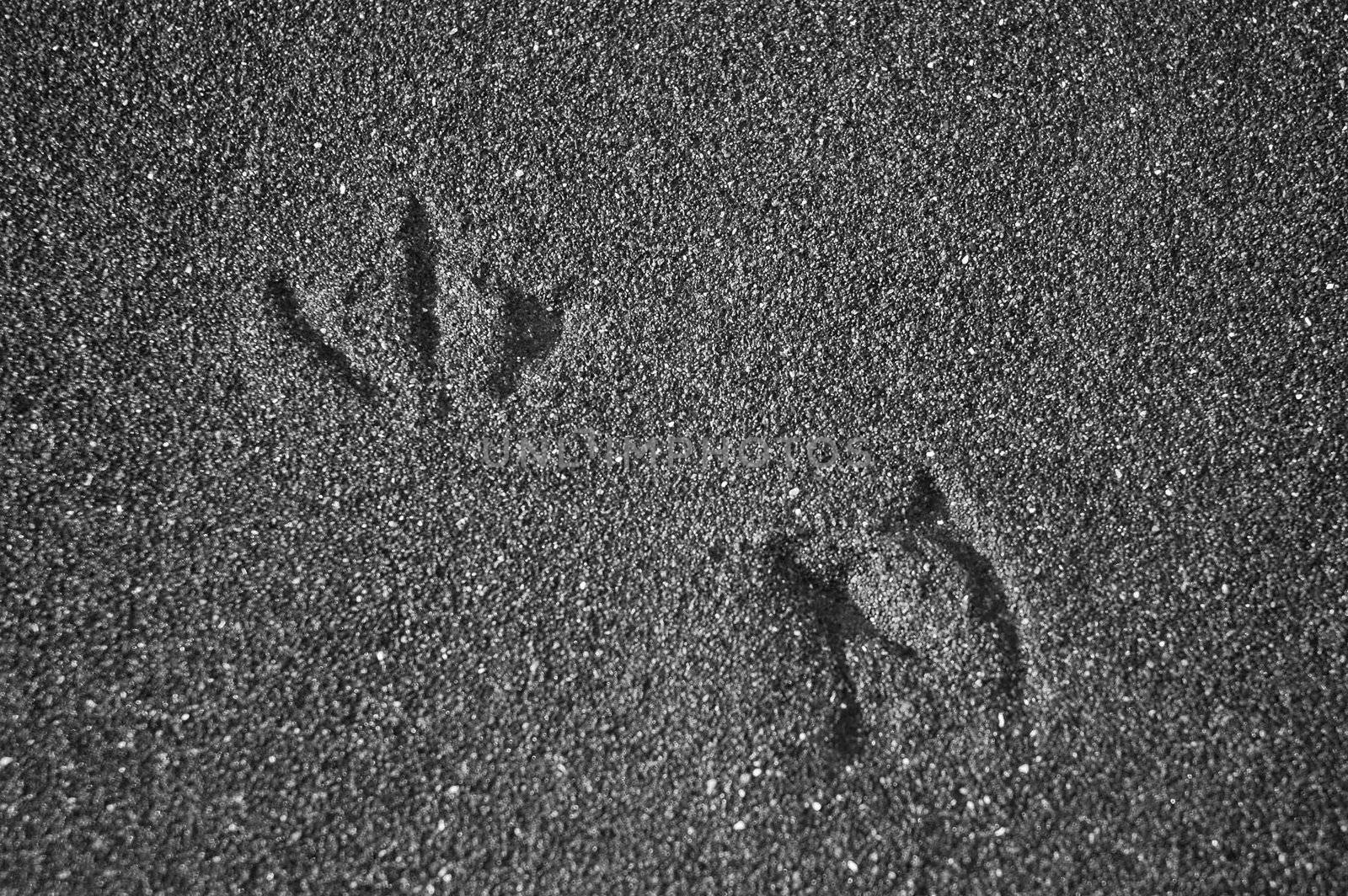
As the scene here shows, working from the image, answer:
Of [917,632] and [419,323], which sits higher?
[419,323]

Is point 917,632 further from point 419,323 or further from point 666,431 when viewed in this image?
point 419,323

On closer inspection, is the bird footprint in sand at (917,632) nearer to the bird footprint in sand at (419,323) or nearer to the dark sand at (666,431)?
the dark sand at (666,431)

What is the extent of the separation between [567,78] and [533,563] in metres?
0.61

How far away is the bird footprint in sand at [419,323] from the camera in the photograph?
4.40 ft

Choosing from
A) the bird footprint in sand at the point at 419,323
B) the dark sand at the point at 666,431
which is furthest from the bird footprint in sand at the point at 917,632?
the bird footprint in sand at the point at 419,323

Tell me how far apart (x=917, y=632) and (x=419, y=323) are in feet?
2.22

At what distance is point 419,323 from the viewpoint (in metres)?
1.36

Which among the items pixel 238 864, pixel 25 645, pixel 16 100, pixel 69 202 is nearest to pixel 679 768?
pixel 238 864

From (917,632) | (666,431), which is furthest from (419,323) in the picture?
(917,632)

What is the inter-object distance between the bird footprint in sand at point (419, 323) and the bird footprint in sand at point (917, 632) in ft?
1.28

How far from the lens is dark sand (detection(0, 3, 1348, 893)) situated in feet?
3.78

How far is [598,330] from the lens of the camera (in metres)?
1.36

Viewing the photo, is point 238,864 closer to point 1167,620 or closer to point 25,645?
point 25,645

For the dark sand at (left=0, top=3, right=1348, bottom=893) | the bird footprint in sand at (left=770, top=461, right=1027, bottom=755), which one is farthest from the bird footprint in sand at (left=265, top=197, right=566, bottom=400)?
the bird footprint in sand at (left=770, top=461, right=1027, bottom=755)
